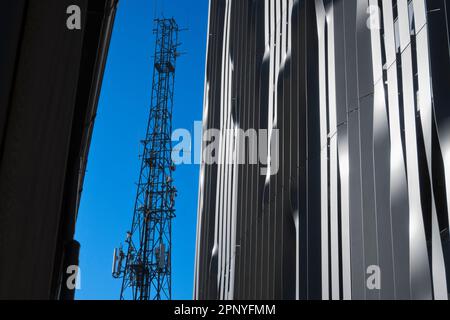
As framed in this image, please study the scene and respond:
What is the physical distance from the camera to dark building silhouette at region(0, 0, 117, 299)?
7.64ft

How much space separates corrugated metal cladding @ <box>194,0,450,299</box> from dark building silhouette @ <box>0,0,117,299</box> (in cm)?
753

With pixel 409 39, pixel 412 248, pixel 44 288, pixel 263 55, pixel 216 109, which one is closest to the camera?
pixel 44 288

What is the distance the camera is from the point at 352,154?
495 inches

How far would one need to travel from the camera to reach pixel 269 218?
20.4 meters

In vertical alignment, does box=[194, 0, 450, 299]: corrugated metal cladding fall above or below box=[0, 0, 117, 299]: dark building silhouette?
above

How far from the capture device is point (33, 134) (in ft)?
8.05

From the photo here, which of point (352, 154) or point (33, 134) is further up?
point (352, 154)

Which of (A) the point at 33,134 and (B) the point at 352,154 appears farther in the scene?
(B) the point at 352,154

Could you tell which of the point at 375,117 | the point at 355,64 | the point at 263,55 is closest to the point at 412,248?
the point at 375,117

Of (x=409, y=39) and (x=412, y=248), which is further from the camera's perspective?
(x=409, y=39)

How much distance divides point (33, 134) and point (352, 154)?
10.7 meters
